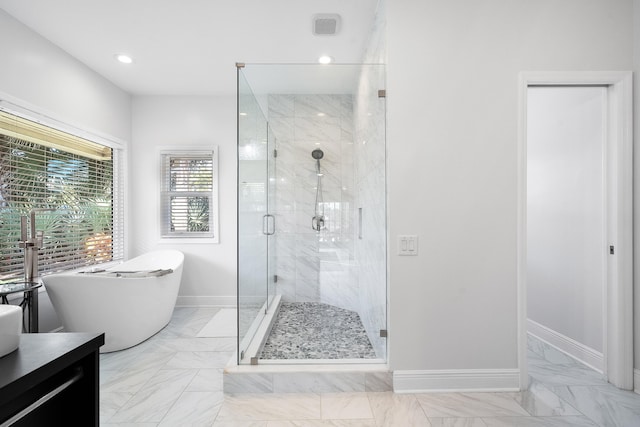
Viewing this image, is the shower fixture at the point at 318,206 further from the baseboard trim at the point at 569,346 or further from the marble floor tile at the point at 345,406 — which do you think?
the baseboard trim at the point at 569,346

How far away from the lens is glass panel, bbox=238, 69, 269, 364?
7.39 feet

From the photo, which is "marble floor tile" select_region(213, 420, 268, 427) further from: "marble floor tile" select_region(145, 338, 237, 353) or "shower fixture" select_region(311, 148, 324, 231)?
"shower fixture" select_region(311, 148, 324, 231)

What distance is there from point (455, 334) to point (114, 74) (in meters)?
4.14

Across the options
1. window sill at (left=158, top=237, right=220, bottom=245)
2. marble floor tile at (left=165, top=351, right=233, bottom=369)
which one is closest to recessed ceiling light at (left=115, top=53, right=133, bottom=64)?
window sill at (left=158, top=237, right=220, bottom=245)

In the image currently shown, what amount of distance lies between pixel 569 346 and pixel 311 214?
2.31m

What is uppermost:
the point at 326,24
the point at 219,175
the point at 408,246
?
the point at 326,24

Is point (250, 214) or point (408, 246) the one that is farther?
point (250, 214)

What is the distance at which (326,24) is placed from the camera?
2.49 meters

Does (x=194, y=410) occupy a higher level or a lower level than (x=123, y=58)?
lower

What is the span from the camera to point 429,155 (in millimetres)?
1988

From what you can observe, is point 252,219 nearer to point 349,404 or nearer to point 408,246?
point 408,246

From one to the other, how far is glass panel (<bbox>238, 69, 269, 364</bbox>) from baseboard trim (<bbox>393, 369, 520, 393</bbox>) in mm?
1041

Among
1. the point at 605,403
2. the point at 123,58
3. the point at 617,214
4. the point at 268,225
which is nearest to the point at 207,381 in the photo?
the point at 268,225

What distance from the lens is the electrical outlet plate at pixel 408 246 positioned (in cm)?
198
